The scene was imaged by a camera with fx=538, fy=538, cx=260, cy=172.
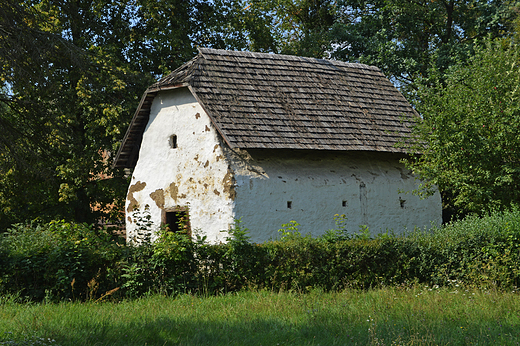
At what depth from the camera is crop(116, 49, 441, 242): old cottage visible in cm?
1368

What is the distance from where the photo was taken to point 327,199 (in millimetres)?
14453

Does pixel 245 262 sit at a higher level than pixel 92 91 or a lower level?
lower

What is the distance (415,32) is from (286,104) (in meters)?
11.0

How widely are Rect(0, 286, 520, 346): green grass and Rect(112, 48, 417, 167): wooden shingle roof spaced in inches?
→ 203

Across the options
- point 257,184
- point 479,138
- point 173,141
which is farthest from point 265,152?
point 479,138

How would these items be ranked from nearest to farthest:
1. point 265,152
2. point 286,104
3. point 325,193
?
point 265,152 < point 325,193 < point 286,104

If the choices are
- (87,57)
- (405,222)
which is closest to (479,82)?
(405,222)

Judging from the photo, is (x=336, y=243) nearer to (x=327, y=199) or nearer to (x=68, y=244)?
(x=327, y=199)

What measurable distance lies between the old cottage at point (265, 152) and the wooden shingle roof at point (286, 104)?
0.04 m

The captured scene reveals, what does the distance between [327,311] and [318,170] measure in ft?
22.1

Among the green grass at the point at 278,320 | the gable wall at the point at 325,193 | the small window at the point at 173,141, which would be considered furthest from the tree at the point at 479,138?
the small window at the point at 173,141

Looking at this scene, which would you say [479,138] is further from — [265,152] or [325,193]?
[265,152]

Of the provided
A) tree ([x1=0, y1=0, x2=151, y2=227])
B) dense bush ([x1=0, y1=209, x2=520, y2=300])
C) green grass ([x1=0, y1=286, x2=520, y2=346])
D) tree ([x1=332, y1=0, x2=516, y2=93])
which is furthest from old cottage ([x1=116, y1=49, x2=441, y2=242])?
tree ([x1=332, y1=0, x2=516, y2=93])

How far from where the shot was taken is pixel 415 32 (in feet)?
76.2
